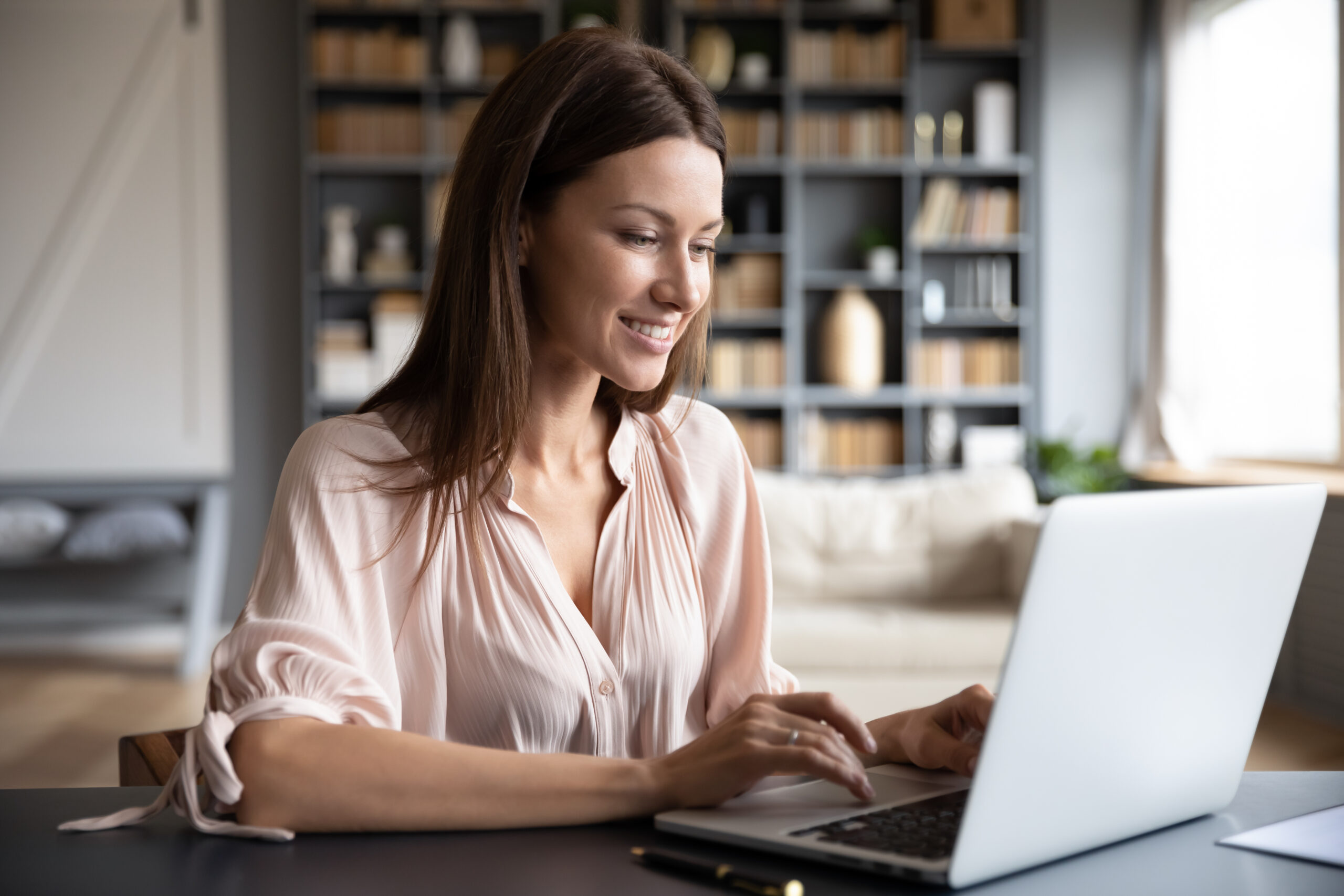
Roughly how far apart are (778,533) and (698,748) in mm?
2978

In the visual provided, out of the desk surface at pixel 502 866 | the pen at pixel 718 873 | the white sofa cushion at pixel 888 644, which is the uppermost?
the pen at pixel 718 873

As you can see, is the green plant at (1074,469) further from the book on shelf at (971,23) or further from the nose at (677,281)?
the nose at (677,281)

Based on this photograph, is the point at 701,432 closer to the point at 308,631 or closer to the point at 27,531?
the point at 308,631

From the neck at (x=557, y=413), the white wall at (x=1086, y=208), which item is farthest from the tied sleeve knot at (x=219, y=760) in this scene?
the white wall at (x=1086, y=208)

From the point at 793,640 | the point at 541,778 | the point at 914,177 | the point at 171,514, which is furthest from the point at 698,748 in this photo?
the point at 914,177

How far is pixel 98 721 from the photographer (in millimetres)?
3928

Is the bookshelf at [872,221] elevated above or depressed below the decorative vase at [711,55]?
below

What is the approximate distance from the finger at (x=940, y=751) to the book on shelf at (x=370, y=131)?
491 cm

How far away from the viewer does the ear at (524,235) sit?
115cm

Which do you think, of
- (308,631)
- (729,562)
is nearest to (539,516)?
(729,562)

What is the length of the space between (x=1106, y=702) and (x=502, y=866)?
1.26 feet

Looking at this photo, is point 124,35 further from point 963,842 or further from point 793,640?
point 963,842

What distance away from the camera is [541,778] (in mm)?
Result: 806

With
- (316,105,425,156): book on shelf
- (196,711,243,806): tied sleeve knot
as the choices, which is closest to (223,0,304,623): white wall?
(316,105,425,156): book on shelf
